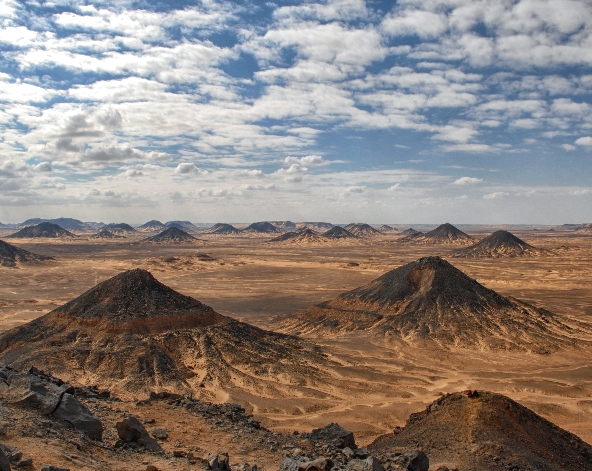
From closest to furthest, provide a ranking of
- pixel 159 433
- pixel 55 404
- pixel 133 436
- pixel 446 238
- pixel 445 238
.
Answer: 1. pixel 133 436
2. pixel 55 404
3. pixel 159 433
4. pixel 446 238
5. pixel 445 238

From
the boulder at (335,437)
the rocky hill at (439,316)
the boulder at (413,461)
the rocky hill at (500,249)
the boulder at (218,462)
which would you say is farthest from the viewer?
the rocky hill at (500,249)

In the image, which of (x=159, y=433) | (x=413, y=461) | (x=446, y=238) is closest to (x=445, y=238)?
(x=446, y=238)

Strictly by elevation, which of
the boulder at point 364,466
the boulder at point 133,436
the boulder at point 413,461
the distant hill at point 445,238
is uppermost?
the distant hill at point 445,238

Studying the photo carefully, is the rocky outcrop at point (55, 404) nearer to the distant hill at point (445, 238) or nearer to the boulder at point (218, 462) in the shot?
the boulder at point (218, 462)

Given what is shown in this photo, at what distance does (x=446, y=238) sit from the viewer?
7096 inches

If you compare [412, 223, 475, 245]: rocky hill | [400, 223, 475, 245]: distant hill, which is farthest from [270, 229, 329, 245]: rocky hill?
[412, 223, 475, 245]: rocky hill

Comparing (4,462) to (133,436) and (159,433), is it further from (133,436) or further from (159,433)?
(159,433)

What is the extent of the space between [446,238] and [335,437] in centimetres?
17654

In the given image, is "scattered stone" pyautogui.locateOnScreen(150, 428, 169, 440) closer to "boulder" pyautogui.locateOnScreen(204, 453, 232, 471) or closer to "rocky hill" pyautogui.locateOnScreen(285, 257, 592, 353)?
"boulder" pyautogui.locateOnScreen(204, 453, 232, 471)

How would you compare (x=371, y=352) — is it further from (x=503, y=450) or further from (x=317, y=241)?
(x=317, y=241)

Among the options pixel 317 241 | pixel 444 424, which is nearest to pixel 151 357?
pixel 444 424

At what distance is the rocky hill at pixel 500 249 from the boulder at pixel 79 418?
4666 inches

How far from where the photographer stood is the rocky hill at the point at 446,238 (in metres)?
176

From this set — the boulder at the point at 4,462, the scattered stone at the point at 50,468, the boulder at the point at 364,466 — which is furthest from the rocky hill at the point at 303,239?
the boulder at the point at 4,462
